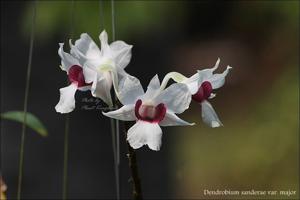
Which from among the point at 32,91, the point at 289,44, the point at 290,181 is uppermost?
the point at 289,44

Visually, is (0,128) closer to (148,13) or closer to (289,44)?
(148,13)

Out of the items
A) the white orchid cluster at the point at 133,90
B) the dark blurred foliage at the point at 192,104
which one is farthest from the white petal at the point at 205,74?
the dark blurred foliage at the point at 192,104

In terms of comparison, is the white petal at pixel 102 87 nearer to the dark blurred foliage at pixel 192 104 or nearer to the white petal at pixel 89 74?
the white petal at pixel 89 74

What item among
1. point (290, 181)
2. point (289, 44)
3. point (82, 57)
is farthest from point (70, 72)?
point (289, 44)

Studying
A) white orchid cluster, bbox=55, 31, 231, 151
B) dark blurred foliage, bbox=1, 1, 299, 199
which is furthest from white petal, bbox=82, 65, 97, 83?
dark blurred foliage, bbox=1, 1, 299, 199

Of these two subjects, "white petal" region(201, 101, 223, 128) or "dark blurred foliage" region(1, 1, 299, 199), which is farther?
"dark blurred foliage" region(1, 1, 299, 199)

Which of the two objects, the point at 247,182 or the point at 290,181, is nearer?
the point at 247,182

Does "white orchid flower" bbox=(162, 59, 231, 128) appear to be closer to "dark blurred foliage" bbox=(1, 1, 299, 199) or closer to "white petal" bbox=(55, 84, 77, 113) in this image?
"white petal" bbox=(55, 84, 77, 113)

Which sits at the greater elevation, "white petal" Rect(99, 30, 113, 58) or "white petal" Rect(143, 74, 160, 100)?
"white petal" Rect(99, 30, 113, 58)
